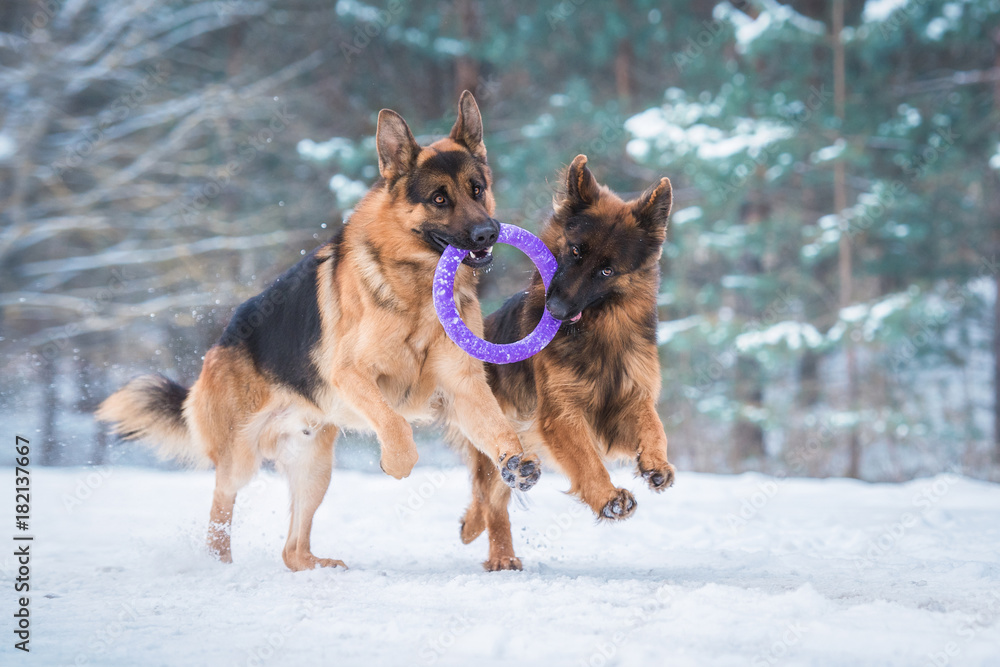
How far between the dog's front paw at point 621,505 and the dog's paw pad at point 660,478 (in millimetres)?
145

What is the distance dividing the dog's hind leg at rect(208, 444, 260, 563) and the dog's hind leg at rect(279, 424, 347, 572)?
217 mm

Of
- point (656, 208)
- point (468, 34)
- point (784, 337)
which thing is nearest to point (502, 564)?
point (656, 208)

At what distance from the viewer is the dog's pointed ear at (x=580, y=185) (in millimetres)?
4465

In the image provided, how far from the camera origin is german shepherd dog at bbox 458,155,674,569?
14.0 ft

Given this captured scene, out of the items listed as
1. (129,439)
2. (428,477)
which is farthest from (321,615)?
(428,477)

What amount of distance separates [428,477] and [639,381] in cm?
434

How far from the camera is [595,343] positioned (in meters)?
4.46

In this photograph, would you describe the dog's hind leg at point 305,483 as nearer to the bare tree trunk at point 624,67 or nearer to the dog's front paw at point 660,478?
the dog's front paw at point 660,478

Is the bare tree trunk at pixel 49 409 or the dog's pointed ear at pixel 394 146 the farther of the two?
the bare tree trunk at pixel 49 409

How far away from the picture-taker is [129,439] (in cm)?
532

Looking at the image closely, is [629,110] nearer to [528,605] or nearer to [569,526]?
[569,526]

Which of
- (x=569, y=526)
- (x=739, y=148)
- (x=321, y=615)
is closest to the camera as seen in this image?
(x=321, y=615)

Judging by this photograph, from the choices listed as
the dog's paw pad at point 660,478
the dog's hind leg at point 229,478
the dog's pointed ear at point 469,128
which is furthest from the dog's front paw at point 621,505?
the dog's hind leg at point 229,478

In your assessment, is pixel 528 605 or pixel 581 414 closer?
pixel 528 605
